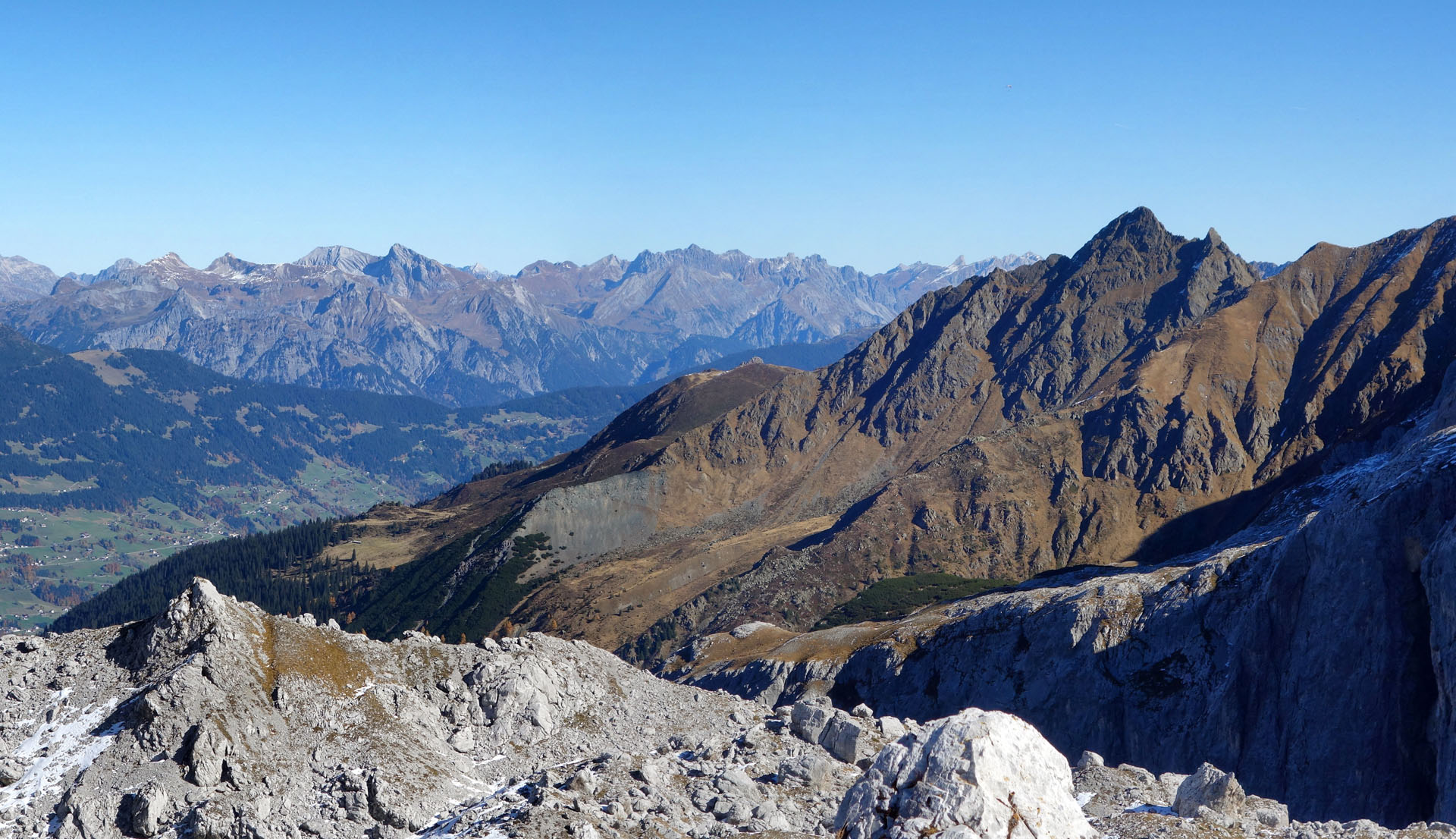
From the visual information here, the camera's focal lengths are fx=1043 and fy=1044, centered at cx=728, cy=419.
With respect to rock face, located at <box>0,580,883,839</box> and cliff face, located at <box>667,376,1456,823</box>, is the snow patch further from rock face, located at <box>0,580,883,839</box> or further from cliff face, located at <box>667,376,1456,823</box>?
cliff face, located at <box>667,376,1456,823</box>

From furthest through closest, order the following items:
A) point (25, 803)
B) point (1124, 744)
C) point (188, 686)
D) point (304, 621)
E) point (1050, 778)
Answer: point (1124, 744)
point (304, 621)
point (188, 686)
point (25, 803)
point (1050, 778)

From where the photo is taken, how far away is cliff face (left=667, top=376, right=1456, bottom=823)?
8088cm

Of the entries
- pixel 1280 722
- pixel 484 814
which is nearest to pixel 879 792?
pixel 484 814

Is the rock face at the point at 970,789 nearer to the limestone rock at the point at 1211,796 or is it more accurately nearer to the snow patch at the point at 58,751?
the limestone rock at the point at 1211,796

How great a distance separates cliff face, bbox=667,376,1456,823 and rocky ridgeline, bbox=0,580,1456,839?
1080 inches

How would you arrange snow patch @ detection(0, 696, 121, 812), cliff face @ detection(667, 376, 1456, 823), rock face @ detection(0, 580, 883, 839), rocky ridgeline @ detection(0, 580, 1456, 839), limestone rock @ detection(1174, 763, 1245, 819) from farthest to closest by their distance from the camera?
cliff face @ detection(667, 376, 1456, 823) → snow patch @ detection(0, 696, 121, 812) → rock face @ detection(0, 580, 883, 839) → rocky ridgeline @ detection(0, 580, 1456, 839) → limestone rock @ detection(1174, 763, 1245, 819)

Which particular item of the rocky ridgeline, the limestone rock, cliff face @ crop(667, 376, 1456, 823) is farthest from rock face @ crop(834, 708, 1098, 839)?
cliff face @ crop(667, 376, 1456, 823)

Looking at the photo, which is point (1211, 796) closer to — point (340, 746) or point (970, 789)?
point (970, 789)

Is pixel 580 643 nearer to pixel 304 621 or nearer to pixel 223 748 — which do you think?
pixel 304 621

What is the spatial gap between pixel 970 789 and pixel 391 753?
39163 mm

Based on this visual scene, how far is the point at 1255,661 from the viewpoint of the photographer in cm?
9794

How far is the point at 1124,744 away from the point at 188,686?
89098 millimetres

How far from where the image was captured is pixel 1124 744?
108188 mm

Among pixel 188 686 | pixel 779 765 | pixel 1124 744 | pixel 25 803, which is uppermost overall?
pixel 188 686
